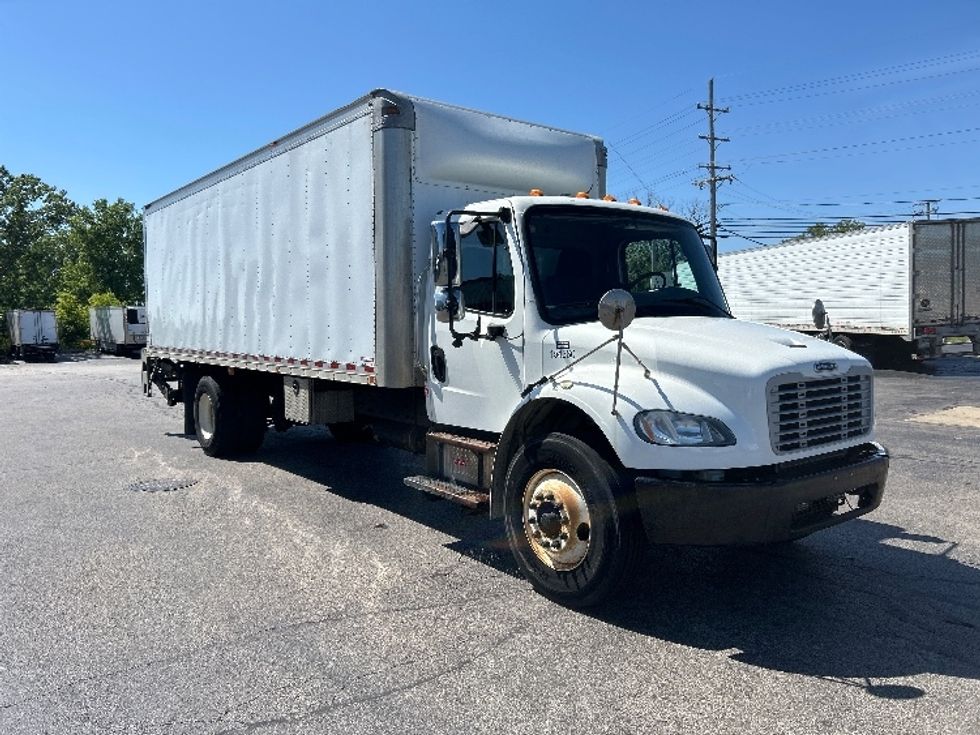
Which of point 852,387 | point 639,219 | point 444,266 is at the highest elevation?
point 639,219

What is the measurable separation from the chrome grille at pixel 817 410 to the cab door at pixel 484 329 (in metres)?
1.70

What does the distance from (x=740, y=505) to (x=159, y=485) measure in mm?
6543

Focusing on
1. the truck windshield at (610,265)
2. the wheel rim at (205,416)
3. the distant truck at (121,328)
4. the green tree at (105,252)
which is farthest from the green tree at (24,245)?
the truck windshield at (610,265)

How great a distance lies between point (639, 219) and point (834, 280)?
1914cm

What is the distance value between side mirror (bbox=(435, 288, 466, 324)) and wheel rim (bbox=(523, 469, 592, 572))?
1334 millimetres

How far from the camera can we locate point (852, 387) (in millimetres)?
4828

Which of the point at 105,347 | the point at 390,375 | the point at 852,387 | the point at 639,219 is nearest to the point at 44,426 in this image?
the point at 390,375

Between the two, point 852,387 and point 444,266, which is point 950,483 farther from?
point 444,266

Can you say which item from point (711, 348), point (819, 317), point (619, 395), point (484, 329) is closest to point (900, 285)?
point (819, 317)

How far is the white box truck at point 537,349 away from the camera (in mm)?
4258

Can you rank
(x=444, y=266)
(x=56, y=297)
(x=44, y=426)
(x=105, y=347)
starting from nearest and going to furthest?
(x=444, y=266) → (x=44, y=426) → (x=105, y=347) → (x=56, y=297)

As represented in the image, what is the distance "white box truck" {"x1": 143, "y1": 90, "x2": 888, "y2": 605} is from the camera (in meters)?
4.26

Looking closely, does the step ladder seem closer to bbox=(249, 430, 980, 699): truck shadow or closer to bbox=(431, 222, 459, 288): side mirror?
bbox=(249, 430, 980, 699): truck shadow

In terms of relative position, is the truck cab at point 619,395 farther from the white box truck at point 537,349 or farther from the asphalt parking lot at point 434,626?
the asphalt parking lot at point 434,626
